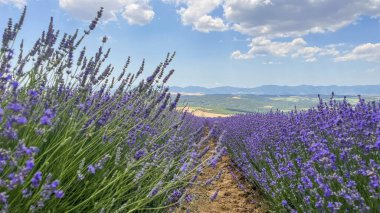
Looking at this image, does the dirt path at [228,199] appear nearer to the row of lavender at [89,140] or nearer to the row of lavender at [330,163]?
the row of lavender at [330,163]

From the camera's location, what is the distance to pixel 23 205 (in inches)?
67.7

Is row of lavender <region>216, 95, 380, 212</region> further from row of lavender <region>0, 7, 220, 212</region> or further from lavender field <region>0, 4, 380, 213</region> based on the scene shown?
row of lavender <region>0, 7, 220, 212</region>

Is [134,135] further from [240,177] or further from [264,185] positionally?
[240,177]

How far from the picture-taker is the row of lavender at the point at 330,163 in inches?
85.2

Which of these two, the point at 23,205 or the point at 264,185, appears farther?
the point at 264,185

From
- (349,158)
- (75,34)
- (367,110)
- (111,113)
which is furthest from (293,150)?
(75,34)

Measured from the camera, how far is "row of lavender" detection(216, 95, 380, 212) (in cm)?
216

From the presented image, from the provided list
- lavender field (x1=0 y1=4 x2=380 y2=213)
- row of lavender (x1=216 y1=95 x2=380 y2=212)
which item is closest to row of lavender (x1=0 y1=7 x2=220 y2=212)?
lavender field (x1=0 y1=4 x2=380 y2=213)

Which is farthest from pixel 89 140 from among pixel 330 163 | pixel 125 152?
pixel 330 163

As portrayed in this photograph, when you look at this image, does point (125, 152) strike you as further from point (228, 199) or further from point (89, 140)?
point (228, 199)

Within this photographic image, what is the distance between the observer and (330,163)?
234cm

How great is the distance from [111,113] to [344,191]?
1903 millimetres

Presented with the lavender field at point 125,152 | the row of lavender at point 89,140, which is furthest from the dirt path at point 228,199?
the row of lavender at point 89,140

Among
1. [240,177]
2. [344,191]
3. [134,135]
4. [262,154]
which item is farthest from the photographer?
[240,177]
